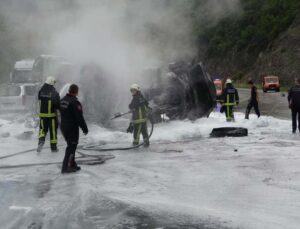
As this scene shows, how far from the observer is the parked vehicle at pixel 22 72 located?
31.2 metres

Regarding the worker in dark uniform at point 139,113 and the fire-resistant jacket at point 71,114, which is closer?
the fire-resistant jacket at point 71,114

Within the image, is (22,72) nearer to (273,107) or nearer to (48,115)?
(273,107)

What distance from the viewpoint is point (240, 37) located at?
6375 centimetres

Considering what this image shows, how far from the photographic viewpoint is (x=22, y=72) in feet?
104

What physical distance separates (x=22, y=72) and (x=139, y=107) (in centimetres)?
2047

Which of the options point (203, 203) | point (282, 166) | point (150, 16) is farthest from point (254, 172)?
point (150, 16)

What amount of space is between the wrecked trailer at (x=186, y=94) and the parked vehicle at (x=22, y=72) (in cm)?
1442

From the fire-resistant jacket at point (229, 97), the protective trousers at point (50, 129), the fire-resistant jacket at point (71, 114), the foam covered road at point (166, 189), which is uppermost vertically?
the fire-resistant jacket at point (229, 97)

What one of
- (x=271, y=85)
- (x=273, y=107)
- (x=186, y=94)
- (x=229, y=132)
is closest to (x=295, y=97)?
(x=229, y=132)

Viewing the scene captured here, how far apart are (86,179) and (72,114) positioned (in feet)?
4.27

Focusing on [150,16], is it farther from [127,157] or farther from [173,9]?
[127,157]

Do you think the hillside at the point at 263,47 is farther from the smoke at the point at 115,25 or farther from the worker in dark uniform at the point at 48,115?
the worker in dark uniform at the point at 48,115

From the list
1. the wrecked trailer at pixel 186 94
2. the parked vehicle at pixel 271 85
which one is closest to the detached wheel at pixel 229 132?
the wrecked trailer at pixel 186 94

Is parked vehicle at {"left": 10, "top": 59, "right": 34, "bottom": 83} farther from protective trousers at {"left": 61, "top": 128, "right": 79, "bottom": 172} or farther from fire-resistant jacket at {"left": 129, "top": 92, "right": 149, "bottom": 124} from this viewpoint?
protective trousers at {"left": 61, "top": 128, "right": 79, "bottom": 172}
